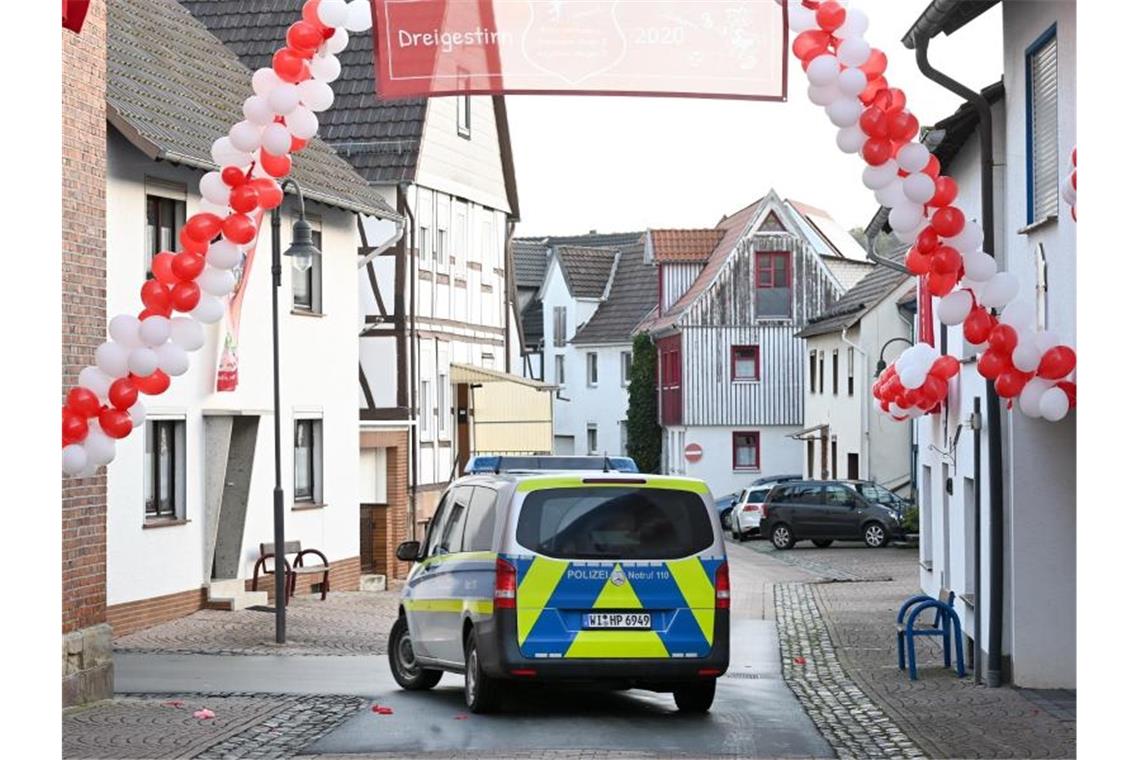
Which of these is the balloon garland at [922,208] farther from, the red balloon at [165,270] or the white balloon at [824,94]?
the red balloon at [165,270]

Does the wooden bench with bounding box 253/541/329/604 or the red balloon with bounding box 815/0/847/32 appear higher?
the red balloon with bounding box 815/0/847/32

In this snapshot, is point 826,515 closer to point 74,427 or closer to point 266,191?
point 266,191

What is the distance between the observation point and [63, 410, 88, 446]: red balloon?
13227 millimetres

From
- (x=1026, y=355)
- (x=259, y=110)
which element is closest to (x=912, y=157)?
(x=1026, y=355)

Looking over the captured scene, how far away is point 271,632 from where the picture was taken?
81.0ft

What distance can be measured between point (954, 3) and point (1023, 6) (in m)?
0.71

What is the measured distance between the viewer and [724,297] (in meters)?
69.4

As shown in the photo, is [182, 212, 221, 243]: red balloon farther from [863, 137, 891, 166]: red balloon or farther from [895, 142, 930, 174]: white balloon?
[895, 142, 930, 174]: white balloon

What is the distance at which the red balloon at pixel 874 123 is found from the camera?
13.8m

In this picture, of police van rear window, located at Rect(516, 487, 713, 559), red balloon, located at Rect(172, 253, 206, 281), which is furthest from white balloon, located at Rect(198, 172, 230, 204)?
police van rear window, located at Rect(516, 487, 713, 559)

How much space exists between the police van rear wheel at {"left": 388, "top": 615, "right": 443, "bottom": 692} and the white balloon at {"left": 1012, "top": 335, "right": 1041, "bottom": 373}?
603cm

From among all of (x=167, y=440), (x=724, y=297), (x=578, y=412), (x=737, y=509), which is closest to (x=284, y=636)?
(x=167, y=440)

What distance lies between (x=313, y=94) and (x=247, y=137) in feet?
1.90

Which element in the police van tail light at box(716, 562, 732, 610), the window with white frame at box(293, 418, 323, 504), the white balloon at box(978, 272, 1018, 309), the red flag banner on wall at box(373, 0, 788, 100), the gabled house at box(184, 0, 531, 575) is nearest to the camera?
the white balloon at box(978, 272, 1018, 309)
